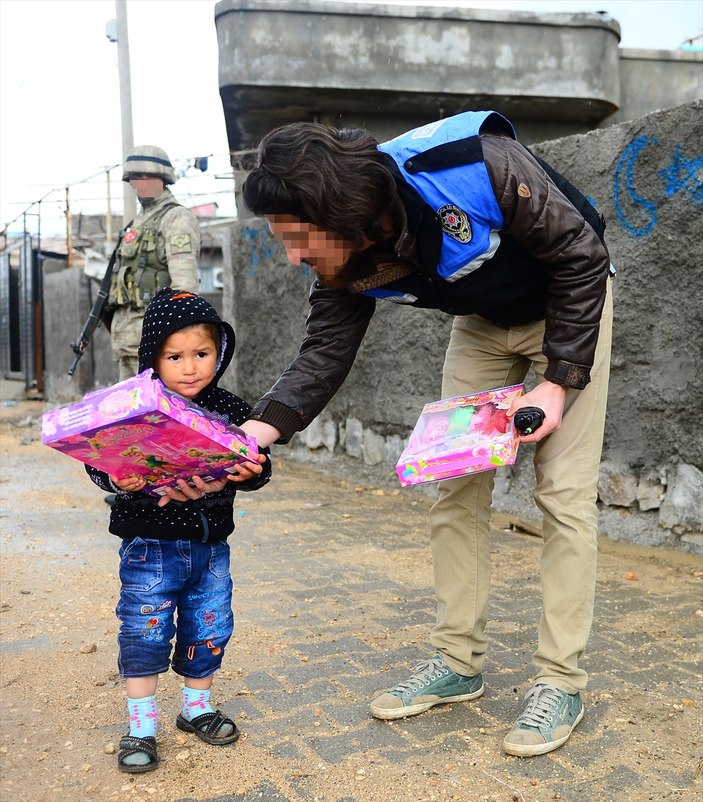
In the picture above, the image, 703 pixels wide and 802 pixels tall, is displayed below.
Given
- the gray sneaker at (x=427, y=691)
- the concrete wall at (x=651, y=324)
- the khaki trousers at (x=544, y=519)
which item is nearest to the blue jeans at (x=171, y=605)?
the gray sneaker at (x=427, y=691)

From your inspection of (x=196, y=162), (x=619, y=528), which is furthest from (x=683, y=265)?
(x=196, y=162)

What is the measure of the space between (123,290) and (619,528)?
10.8ft

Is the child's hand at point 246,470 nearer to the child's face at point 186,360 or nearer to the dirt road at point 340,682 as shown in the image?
the child's face at point 186,360

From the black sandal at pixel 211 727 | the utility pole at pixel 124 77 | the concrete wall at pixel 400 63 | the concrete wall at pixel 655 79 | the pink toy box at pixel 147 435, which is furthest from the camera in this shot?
the concrete wall at pixel 655 79

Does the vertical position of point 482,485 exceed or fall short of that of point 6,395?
it exceeds it

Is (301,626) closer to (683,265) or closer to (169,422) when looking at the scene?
(169,422)

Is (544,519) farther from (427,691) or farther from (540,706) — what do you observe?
(427,691)

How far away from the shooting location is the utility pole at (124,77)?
38.7 ft

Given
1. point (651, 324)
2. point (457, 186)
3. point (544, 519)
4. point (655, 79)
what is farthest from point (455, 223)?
point (655, 79)

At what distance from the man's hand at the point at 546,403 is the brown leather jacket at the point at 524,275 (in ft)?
0.11

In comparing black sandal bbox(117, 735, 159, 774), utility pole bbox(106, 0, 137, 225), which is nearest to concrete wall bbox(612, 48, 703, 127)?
utility pole bbox(106, 0, 137, 225)

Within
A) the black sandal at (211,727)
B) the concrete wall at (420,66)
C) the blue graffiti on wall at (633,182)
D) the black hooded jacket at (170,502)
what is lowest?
the black sandal at (211,727)

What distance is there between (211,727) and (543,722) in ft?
3.04

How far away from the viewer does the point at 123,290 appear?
555cm
